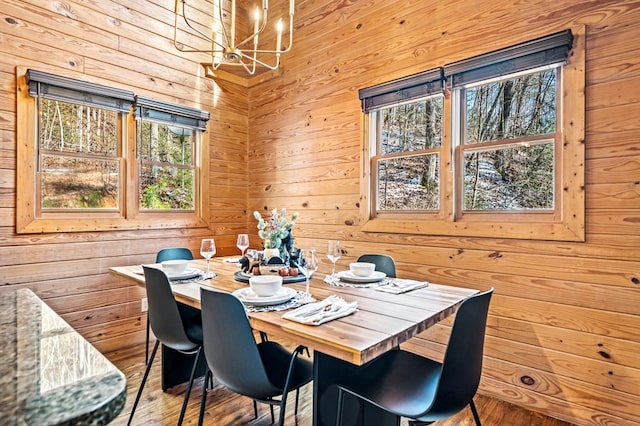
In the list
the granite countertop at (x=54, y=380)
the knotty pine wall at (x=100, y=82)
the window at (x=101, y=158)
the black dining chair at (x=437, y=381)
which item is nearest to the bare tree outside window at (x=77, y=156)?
the window at (x=101, y=158)

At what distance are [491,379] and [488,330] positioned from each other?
315mm

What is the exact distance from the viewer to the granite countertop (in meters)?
0.48

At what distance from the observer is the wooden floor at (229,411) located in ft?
6.52

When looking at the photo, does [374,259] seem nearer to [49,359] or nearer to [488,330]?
[488,330]

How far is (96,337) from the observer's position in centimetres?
282

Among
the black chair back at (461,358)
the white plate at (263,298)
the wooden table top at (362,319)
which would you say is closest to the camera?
the wooden table top at (362,319)

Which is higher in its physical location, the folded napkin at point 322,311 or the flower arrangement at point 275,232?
the flower arrangement at point 275,232

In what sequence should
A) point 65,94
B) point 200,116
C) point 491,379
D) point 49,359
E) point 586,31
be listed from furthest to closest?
1. point 200,116
2. point 65,94
3. point 491,379
4. point 586,31
5. point 49,359

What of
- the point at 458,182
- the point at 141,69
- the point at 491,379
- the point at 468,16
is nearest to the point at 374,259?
the point at 458,182

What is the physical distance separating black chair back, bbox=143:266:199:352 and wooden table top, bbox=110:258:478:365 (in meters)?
0.06

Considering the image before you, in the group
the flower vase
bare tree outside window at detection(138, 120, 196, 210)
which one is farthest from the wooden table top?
bare tree outside window at detection(138, 120, 196, 210)

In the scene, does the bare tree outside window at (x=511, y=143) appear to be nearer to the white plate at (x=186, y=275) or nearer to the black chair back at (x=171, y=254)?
the white plate at (x=186, y=275)

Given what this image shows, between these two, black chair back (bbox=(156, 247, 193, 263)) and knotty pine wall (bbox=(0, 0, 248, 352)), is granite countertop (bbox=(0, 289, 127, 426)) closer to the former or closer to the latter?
black chair back (bbox=(156, 247, 193, 263))

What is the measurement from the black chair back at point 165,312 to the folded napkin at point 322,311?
2.26ft
